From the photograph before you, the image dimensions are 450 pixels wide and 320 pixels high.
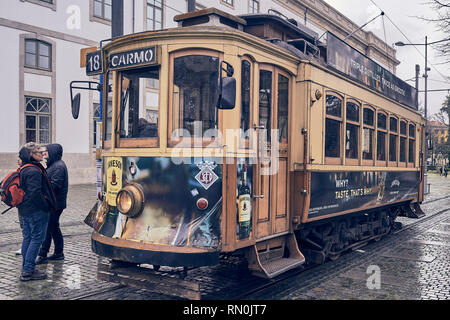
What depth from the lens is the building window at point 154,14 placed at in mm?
23406

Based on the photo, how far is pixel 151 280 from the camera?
5.07 metres

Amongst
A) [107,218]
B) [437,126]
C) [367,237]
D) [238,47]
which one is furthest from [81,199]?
[437,126]

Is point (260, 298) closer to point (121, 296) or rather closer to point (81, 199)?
point (121, 296)

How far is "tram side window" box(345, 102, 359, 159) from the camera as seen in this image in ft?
25.8

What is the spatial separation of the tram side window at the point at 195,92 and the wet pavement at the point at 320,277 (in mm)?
2082

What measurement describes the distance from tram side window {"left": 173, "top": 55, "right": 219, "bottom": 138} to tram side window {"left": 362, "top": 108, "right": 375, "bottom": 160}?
413 centimetres

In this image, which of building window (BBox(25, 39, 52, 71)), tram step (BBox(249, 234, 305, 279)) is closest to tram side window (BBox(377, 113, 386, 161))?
tram step (BBox(249, 234, 305, 279))

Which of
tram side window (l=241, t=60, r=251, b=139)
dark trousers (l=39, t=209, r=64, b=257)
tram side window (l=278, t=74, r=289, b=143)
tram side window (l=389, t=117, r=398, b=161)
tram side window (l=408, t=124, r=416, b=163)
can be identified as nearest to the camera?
tram side window (l=241, t=60, r=251, b=139)

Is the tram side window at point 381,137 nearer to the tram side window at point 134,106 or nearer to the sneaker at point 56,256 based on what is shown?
the tram side window at point 134,106

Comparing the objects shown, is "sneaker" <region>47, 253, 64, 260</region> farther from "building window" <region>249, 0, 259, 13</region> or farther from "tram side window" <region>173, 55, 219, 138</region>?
"building window" <region>249, 0, 259, 13</region>

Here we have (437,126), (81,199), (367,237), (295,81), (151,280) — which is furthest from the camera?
(437,126)

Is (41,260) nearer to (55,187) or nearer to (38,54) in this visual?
(55,187)

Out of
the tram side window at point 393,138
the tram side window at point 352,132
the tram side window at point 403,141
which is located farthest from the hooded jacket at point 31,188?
the tram side window at point 403,141
